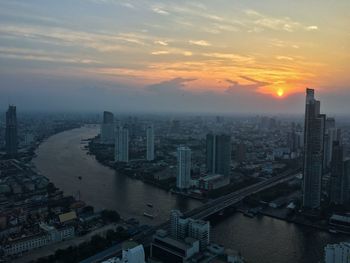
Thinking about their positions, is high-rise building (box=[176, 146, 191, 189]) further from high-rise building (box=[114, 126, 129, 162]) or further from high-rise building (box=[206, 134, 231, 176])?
high-rise building (box=[114, 126, 129, 162])

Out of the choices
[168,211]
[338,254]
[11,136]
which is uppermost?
[11,136]

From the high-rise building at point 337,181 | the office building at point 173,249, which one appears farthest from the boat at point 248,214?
the office building at point 173,249

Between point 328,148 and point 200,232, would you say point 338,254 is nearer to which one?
point 200,232

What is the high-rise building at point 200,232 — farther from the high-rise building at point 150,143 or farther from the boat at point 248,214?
the high-rise building at point 150,143

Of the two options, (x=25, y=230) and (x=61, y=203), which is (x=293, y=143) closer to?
(x=61, y=203)

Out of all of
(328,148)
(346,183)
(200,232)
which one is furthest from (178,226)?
(328,148)
